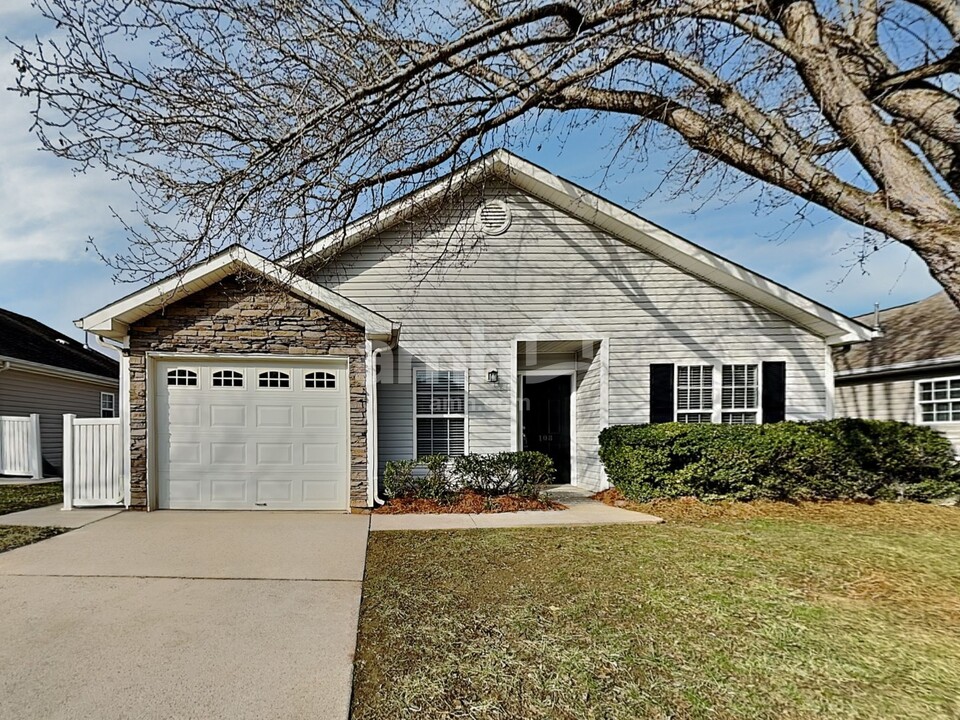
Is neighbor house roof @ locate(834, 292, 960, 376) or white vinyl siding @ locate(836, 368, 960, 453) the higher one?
neighbor house roof @ locate(834, 292, 960, 376)

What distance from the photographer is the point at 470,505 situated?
9.12 meters

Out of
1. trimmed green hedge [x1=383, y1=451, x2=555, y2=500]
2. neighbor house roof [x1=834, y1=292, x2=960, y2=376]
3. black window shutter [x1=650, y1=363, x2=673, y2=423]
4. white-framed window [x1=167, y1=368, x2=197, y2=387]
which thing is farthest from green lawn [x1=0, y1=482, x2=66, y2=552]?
neighbor house roof [x1=834, y1=292, x2=960, y2=376]

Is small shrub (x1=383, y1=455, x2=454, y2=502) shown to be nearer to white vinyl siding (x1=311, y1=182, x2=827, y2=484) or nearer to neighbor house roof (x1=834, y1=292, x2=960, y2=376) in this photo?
white vinyl siding (x1=311, y1=182, x2=827, y2=484)

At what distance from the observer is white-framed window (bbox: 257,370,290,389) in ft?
29.0

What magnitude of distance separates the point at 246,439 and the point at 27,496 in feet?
16.3

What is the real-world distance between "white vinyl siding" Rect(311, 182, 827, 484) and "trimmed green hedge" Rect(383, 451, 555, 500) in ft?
2.86

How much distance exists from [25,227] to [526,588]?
1070 centimetres

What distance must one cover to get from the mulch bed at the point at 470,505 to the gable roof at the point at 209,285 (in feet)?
8.84

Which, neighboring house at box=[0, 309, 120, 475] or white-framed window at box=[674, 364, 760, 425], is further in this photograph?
neighboring house at box=[0, 309, 120, 475]

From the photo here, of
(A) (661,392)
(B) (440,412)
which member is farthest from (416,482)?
(A) (661,392)

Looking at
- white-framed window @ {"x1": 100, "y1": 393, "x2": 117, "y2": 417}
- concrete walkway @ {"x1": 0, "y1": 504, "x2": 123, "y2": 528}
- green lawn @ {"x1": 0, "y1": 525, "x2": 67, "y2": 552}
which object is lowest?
concrete walkway @ {"x1": 0, "y1": 504, "x2": 123, "y2": 528}

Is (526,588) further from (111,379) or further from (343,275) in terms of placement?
(111,379)

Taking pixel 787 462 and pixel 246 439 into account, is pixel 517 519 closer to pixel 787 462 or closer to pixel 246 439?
pixel 246 439

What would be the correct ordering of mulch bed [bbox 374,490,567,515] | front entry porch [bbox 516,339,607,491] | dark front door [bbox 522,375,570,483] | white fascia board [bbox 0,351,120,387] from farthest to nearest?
white fascia board [bbox 0,351,120,387], dark front door [bbox 522,375,570,483], front entry porch [bbox 516,339,607,491], mulch bed [bbox 374,490,567,515]
